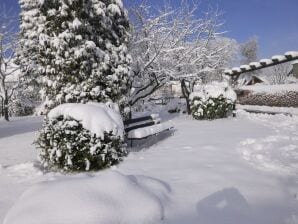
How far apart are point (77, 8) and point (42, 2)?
110 centimetres

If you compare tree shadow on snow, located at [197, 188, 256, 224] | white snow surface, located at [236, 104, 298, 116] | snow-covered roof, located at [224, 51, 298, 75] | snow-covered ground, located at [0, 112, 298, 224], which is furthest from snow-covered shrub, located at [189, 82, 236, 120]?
tree shadow on snow, located at [197, 188, 256, 224]

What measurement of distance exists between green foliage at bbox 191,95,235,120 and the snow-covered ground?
744 cm

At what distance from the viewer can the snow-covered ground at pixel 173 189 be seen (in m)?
3.72

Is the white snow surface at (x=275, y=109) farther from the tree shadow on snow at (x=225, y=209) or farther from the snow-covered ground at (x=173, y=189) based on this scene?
the tree shadow on snow at (x=225, y=209)

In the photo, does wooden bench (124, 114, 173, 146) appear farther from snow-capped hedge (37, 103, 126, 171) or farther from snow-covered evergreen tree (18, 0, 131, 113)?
snow-capped hedge (37, 103, 126, 171)

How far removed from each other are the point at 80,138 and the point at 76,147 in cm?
20

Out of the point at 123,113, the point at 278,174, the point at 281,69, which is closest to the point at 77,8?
the point at 123,113

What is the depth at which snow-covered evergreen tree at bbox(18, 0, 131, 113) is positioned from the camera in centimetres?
1033

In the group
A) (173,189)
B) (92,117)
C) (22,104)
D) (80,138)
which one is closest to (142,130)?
(92,117)

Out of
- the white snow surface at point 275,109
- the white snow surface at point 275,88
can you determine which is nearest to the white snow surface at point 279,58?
the white snow surface at point 275,88

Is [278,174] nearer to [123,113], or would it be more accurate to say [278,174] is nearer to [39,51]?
[123,113]

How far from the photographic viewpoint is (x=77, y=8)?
10.4 metres

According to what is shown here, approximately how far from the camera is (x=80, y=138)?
6348 millimetres

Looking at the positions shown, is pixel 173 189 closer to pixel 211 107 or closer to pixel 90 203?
pixel 90 203
